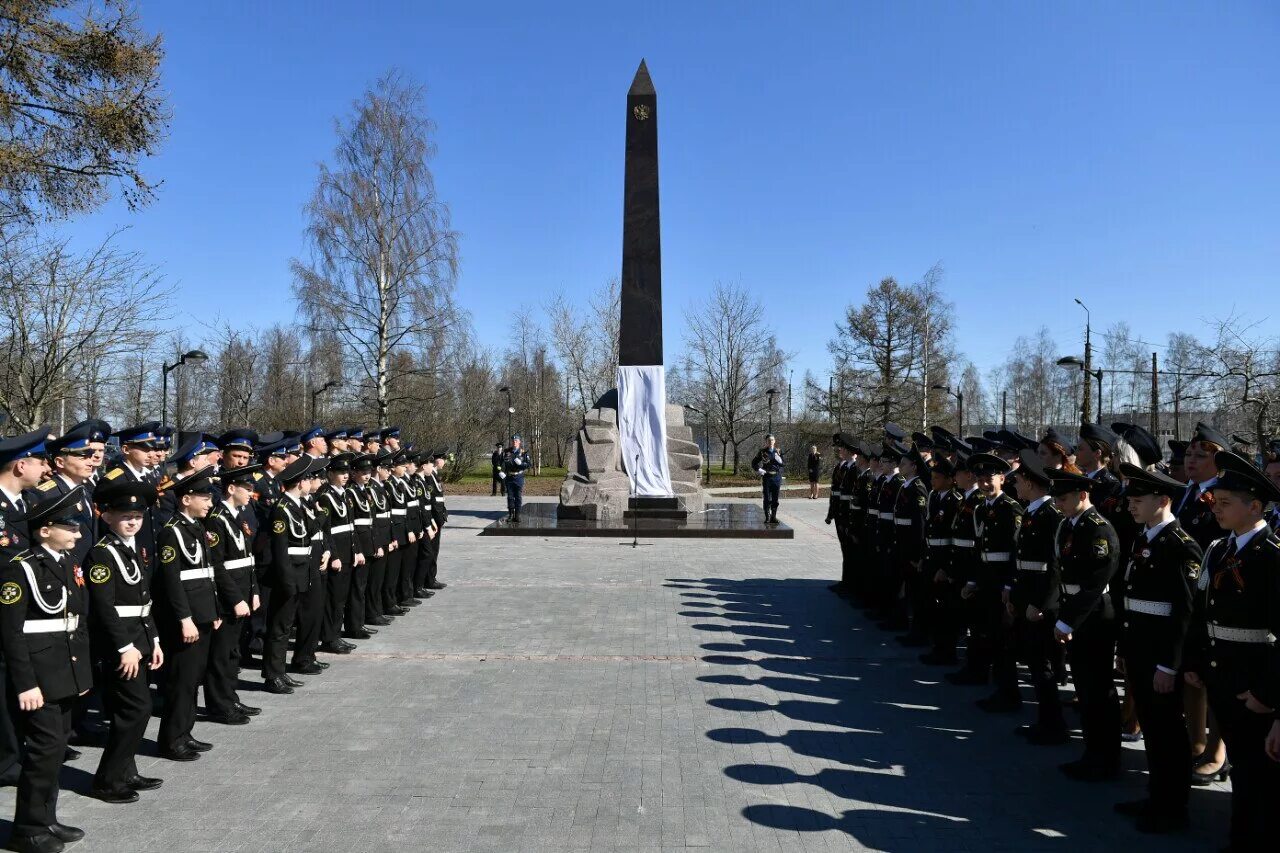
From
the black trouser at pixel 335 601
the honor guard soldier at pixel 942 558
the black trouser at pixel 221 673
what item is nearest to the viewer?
the black trouser at pixel 221 673

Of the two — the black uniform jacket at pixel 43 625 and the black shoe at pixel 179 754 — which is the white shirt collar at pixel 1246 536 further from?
the black shoe at pixel 179 754

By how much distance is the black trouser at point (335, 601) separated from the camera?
7930 millimetres

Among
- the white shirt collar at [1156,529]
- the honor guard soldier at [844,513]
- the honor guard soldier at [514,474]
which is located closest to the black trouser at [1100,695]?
the white shirt collar at [1156,529]

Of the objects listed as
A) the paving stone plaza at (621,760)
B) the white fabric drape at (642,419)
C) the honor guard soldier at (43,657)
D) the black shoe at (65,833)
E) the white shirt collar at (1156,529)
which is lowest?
the paving stone plaza at (621,760)

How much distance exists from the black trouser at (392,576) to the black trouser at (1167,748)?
7.39 m

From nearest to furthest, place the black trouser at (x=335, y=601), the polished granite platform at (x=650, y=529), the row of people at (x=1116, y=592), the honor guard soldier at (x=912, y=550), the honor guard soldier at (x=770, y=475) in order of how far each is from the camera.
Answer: the row of people at (x=1116, y=592), the black trouser at (x=335, y=601), the honor guard soldier at (x=912, y=550), the polished granite platform at (x=650, y=529), the honor guard soldier at (x=770, y=475)

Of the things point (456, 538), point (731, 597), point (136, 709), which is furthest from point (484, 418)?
point (136, 709)

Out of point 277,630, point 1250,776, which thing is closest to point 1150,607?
point 1250,776

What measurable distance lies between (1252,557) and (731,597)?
24.2 ft

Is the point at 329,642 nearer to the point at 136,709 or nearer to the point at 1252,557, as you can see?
the point at 136,709

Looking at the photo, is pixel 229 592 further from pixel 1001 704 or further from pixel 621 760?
pixel 1001 704

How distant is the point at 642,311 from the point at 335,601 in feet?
38.7

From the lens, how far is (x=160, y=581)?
5199 millimetres

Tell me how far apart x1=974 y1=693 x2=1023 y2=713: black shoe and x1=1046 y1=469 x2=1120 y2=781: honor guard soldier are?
113cm
